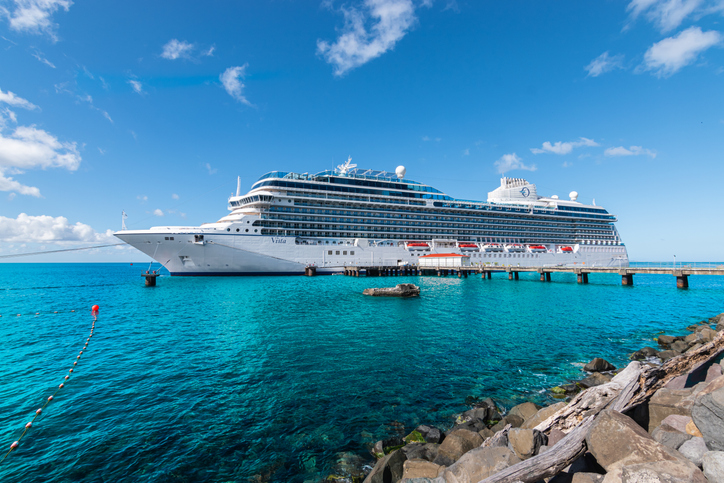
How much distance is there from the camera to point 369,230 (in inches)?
2427

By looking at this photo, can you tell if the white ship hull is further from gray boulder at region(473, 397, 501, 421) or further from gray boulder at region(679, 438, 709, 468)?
gray boulder at region(679, 438, 709, 468)

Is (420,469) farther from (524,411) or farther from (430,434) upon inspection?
(524,411)

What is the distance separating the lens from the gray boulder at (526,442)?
5.05 m

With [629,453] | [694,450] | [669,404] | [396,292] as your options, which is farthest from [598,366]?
[396,292]

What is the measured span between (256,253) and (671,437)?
1928 inches

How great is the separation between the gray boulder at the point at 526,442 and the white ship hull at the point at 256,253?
47.0 metres

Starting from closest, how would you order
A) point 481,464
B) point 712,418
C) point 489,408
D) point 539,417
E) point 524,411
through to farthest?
point 712,418, point 481,464, point 539,417, point 524,411, point 489,408

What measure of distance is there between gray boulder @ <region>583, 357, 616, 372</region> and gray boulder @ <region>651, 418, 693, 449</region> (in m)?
8.59

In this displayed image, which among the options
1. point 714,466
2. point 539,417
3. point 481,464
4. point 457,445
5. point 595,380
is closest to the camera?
point 714,466

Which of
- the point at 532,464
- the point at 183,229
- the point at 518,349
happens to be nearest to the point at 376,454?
the point at 532,464

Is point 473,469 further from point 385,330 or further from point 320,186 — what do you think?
point 320,186

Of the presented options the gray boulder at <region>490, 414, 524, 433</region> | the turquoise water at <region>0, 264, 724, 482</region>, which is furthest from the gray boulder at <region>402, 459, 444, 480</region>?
the gray boulder at <region>490, 414, 524, 433</region>

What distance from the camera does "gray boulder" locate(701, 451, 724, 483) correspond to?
3.47 m

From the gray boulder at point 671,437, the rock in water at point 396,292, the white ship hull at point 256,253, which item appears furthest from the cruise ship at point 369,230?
the gray boulder at point 671,437
